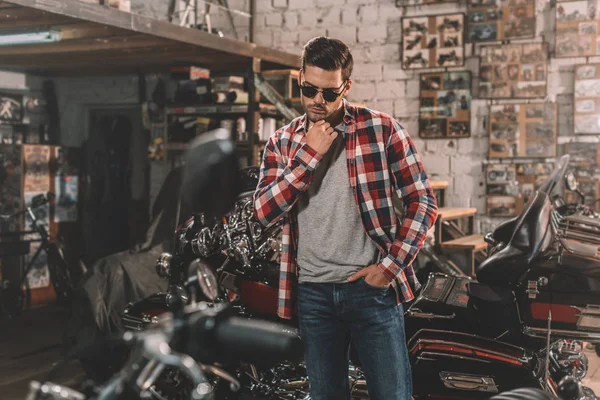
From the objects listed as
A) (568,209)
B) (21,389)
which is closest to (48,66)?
(21,389)

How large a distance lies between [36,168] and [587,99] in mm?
5243

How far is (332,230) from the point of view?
6.87 ft

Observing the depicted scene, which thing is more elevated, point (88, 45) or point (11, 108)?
point (88, 45)

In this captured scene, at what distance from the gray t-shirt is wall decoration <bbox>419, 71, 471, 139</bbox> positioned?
15.5 feet

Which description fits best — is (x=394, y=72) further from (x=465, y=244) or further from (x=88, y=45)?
(x=88, y=45)

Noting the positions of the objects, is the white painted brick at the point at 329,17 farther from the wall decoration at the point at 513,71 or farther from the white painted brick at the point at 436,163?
the white painted brick at the point at 436,163

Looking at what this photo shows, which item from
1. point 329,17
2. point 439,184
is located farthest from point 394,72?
point 439,184

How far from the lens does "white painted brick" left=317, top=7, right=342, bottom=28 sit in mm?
7134

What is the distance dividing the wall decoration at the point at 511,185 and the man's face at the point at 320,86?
187 inches

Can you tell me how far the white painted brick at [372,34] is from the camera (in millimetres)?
6938

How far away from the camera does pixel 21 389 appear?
433cm

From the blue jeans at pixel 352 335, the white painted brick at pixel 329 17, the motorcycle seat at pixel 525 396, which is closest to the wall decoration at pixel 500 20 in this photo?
the white painted brick at pixel 329 17

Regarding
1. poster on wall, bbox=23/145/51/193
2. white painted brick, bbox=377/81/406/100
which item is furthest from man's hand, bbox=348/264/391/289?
poster on wall, bbox=23/145/51/193

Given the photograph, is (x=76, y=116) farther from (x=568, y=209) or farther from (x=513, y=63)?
(x=568, y=209)
